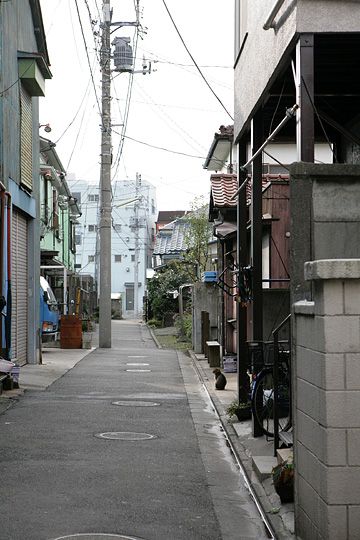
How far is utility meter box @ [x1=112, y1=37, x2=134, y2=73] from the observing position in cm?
2825

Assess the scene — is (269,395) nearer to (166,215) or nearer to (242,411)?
(242,411)

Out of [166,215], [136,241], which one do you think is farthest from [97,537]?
[166,215]

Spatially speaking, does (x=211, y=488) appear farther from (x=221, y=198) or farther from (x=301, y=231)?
(x=221, y=198)

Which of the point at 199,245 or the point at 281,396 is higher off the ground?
the point at 199,245

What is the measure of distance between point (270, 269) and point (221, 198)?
98.1 inches

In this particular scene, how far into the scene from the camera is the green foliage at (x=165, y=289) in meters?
42.8

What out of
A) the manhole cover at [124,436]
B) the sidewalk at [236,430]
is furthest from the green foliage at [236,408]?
the manhole cover at [124,436]

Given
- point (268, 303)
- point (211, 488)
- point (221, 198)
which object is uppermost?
point (221, 198)

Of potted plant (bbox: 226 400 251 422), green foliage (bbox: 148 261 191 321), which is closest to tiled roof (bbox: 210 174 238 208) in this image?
potted plant (bbox: 226 400 251 422)

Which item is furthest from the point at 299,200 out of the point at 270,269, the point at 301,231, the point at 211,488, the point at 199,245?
the point at 199,245

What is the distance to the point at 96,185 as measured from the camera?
7006 cm

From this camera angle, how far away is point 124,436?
10203 millimetres

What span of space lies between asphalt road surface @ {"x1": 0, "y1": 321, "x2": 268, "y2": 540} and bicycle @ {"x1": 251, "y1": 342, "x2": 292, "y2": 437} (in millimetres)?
596

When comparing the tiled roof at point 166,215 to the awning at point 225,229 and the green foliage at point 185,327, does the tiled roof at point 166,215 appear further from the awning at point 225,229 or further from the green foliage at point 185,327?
the awning at point 225,229
